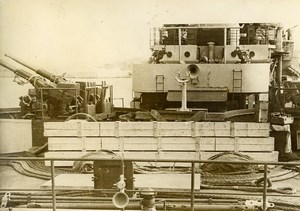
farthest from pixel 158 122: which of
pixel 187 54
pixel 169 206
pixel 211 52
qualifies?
pixel 211 52

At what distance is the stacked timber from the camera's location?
179 inches

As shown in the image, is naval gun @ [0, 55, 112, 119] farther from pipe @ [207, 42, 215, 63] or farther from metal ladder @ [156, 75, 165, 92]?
pipe @ [207, 42, 215, 63]

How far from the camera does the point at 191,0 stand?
10.1ft

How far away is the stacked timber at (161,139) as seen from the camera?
4.54 m

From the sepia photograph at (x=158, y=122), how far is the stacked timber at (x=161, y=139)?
0.4 inches

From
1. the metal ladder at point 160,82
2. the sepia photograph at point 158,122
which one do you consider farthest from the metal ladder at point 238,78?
the metal ladder at point 160,82

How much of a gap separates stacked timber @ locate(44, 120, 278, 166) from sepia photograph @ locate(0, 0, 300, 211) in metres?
0.01

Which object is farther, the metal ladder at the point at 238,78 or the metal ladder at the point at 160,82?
the metal ladder at the point at 160,82

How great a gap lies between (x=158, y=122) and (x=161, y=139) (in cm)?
20

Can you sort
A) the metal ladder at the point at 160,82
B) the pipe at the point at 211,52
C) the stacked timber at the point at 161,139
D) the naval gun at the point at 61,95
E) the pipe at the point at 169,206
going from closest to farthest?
the pipe at the point at 169,206 → the stacked timber at the point at 161,139 → the naval gun at the point at 61,95 → the metal ladder at the point at 160,82 → the pipe at the point at 211,52

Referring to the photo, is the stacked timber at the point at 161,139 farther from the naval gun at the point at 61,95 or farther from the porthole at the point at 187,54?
the porthole at the point at 187,54

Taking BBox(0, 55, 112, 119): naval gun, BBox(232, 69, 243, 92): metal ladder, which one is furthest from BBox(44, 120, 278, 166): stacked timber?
BBox(232, 69, 243, 92): metal ladder

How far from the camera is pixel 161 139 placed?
4598mm

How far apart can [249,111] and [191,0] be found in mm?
2828
